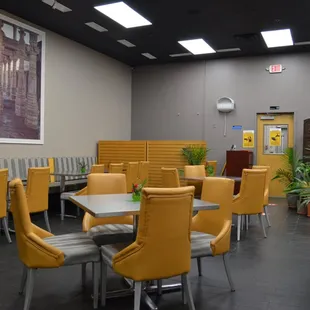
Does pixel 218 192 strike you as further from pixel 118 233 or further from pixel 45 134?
pixel 45 134

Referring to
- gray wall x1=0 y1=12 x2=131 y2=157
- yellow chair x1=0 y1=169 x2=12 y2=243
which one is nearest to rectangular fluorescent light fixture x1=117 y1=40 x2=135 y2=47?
gray wall x1=0 y1=12 x2=131 y2=157

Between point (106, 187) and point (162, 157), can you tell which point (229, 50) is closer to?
point (162, 157)

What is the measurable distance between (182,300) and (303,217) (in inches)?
193

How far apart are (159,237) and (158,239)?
0.05 feet

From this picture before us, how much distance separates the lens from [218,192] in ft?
11.3

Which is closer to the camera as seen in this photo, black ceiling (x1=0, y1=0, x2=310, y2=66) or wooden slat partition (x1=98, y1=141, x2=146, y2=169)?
black ceiling (x1=0, y1=0, x2=310, y2=66)

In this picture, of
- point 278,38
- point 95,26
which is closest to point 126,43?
point 95,26

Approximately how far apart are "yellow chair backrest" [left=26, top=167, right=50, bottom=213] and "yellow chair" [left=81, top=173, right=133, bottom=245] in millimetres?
1682

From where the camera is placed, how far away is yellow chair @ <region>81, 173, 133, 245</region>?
3332 millimetres

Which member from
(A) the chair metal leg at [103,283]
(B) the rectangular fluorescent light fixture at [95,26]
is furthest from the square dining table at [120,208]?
(B) the rectangular fluorescent light fixture at [95,26]

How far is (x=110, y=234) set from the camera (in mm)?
3355

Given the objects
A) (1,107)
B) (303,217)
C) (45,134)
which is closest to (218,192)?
(303,217)

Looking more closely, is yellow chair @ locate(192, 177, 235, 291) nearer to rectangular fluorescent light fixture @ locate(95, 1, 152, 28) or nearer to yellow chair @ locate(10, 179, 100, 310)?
yellow chair @ locate(10, 179, 100, 310)

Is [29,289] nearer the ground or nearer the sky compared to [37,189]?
nearer the ground
